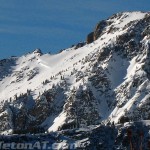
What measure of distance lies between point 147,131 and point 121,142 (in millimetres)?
11599

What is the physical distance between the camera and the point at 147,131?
162m

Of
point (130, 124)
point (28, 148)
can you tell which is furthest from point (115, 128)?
point (28, 148)

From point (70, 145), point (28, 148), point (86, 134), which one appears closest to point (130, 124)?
point (86, 134)

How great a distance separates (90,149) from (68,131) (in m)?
12.0

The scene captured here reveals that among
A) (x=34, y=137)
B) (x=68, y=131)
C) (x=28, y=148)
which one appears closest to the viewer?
(x=28, y=148)

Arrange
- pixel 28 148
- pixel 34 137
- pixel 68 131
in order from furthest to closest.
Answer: pixel 68 131 → pixel 34 137 → pixel 28 148

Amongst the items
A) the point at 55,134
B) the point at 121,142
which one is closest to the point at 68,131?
the point at 55,134

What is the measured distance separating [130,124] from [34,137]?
33081mm

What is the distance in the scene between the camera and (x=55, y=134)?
506 ft

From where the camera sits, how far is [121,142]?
15438 cm

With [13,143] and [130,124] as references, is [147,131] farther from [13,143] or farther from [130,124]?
[13,143]

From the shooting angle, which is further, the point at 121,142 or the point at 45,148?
the point at 121,142

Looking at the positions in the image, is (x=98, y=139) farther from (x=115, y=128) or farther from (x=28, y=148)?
(x=28, y=148)

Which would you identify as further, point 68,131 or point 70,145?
point 68,131
